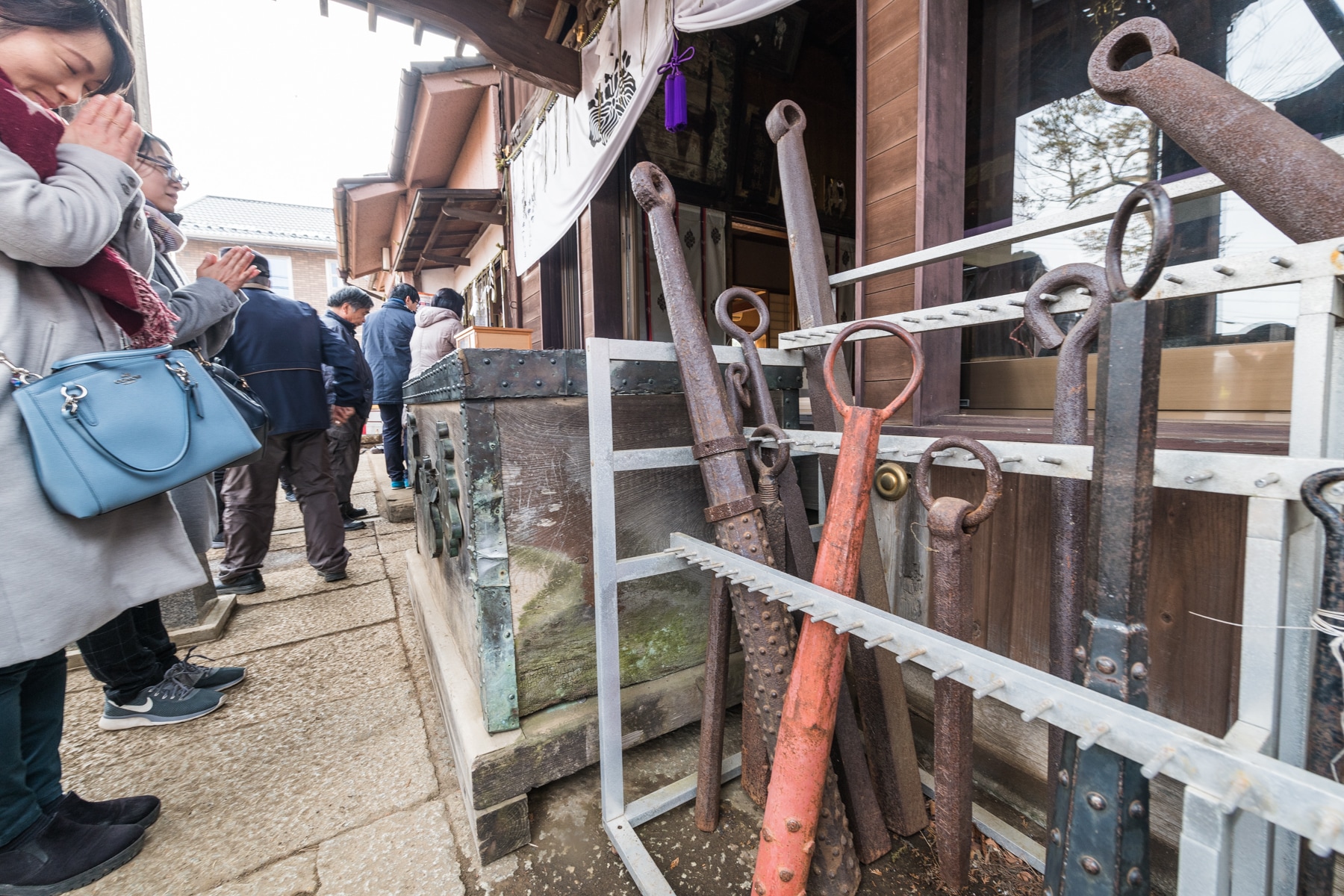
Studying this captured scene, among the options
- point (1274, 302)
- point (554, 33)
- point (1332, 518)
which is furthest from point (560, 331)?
point (1332, 518)

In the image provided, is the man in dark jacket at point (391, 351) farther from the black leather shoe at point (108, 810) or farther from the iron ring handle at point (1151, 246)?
the iron ring handle at point (1151, 246)

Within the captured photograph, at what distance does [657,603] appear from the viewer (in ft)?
5.37

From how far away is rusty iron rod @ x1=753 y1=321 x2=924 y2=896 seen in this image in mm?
960

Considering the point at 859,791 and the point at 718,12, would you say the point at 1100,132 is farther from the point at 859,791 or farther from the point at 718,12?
the point at 859,791

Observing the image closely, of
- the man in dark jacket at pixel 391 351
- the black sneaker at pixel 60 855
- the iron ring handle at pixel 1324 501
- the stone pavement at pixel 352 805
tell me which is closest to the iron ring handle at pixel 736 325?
the iron ring handle at pixel 1324 501

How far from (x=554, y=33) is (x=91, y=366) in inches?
141

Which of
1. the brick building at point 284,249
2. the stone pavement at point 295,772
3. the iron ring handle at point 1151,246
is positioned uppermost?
the brick building at point 284,249

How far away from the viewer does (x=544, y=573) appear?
146cm

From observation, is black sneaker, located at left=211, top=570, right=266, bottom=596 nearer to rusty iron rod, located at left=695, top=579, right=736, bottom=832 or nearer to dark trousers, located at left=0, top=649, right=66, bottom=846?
dark trousers, located at left=0, top=649, right=66, bottom=846

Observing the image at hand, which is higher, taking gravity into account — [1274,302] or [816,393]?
[1274,302]

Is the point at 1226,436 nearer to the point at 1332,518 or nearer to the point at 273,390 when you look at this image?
the point at 1332,518

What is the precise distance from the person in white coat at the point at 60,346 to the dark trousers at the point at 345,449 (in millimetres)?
2903

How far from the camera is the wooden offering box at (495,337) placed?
207 cm

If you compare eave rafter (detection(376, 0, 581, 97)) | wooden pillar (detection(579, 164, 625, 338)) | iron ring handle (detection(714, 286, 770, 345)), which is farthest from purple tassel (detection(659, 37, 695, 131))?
iron ring handle (detection(714, 286, 770, 345))
